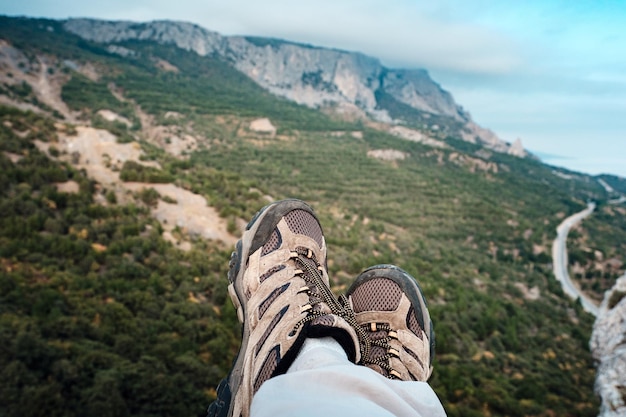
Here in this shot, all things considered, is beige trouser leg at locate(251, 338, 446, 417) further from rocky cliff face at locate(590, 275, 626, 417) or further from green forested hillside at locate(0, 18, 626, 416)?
rocky cliff face at locate(590, 275, 626, 417)

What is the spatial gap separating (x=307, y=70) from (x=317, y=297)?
148298mm

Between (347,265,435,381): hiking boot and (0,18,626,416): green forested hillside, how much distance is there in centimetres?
286

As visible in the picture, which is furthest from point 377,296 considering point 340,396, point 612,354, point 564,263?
point 564,263

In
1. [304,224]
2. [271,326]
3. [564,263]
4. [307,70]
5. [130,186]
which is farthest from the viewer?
[307,70]

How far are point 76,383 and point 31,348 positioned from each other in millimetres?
696

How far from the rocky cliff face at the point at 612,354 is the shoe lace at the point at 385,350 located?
338 centimetres

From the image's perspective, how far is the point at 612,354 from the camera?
5.73 metres

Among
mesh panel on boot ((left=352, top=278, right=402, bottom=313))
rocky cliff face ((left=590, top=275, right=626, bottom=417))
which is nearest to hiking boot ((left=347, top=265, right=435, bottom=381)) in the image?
mesh panel on boot ((left=352, top=278, right=402, bottom=313))

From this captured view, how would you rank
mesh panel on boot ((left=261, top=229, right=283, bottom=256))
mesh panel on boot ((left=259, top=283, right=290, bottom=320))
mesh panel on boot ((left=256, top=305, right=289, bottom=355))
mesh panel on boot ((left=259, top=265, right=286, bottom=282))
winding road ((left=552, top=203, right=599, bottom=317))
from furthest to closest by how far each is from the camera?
1. winding road ((left=552, top=203, right=599, bottom=317))
2. mesh panel on boot ((left=261, top=229, right=283, bottom=256))
3. mesh panel on boot ((left=259, top=265, right=286, bottom=282))
4. mesh panel on boot ((left=259, top=283, right=290, bottom=320))
5. mesh panel on boot ((left=256, top=305, right=289, bottom=355))

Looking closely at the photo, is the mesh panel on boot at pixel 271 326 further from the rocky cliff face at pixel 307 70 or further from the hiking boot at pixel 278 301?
the rocky cliff face at pixel 307 70

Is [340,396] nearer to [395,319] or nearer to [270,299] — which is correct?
[270,299]

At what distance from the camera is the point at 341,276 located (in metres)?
14.5

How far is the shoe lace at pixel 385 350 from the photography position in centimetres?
225

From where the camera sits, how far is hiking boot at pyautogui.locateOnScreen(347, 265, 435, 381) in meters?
2.45
